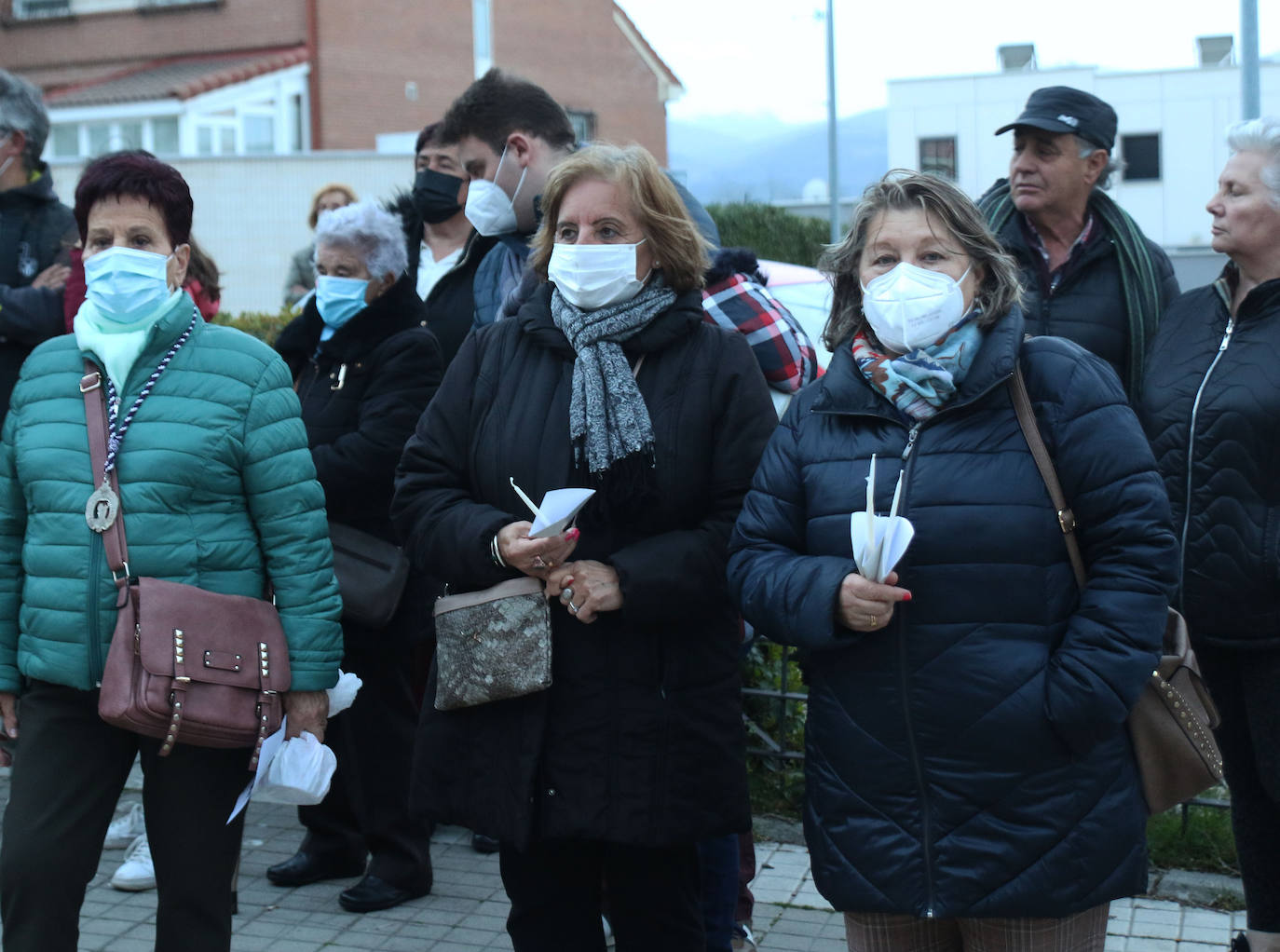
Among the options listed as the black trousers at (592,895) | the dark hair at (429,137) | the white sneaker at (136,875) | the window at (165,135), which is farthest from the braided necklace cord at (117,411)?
the window at (165,135)

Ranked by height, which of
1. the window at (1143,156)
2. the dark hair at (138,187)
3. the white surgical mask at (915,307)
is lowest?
the white surgical mask at (915,307)

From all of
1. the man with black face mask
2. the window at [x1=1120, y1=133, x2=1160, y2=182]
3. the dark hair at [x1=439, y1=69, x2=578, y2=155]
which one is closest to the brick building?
the window at [x1=1120, y1=133, x2=1160, y2=182]

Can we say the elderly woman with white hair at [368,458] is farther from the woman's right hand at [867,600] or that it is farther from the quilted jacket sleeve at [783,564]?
the woman's right hand at [867,600]

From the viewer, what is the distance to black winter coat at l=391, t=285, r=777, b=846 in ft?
10.5

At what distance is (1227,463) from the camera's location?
3.58 meters

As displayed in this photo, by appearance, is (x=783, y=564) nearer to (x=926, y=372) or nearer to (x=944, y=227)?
(x=926, y=372)

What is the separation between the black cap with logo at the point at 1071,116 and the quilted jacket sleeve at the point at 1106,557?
2.00 meters

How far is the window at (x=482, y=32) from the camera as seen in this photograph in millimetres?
33531

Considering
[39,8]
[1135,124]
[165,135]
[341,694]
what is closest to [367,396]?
[341,694]

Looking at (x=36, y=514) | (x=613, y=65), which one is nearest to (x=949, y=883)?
(x=36, y=514)

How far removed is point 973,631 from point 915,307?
628 mm

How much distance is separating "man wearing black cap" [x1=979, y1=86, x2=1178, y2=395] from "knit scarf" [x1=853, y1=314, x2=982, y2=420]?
1.62 metres

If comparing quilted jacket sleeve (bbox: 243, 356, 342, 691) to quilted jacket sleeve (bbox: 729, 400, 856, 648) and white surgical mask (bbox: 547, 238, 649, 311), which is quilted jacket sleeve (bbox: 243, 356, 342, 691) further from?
quilted jacket sleeve (bbox: 729, 400, 856, 648)

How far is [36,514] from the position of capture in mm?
3344
